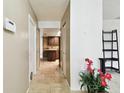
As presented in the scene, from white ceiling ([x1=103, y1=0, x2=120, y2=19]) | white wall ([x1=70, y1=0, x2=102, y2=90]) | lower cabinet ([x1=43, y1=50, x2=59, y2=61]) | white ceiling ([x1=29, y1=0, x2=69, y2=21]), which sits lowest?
lower cabinet ([x1=43, y1=50, x2=59, y2=61])

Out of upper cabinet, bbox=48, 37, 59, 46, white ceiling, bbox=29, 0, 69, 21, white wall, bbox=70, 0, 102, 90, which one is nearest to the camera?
white wall, bbox=70, 0, 102, 90

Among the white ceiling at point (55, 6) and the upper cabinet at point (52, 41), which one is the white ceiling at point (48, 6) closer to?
the white ceiling at point (55, 6)

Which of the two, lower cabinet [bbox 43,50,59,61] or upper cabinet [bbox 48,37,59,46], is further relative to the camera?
upper cabinet [bbox 48,37,59,46]

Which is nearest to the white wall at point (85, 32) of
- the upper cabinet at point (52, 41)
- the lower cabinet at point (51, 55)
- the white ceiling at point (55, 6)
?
the white ceiling at point (55, 6)

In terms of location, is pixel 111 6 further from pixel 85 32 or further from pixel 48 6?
pixel 48 6

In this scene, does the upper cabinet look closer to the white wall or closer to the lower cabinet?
the lower cabinet

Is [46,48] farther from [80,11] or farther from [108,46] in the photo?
[80,11]

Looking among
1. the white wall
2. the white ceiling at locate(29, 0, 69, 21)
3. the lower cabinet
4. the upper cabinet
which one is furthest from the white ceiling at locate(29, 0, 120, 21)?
the upper cabinet

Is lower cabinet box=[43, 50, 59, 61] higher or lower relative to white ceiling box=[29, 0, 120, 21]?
lower

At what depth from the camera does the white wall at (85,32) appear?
357cm

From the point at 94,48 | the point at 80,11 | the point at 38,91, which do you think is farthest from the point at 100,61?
the point at 38,91

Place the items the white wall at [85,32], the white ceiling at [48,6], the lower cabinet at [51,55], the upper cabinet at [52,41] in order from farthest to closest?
1. the upper cabinet at [52,41]
2. the lower cabinet at [51,55]
3. the white ceiling at [48,6]
4. the white wall at [85,32]

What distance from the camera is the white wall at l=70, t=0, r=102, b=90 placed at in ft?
11.7

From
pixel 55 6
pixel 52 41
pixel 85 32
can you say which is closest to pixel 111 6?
pixel 85 32
